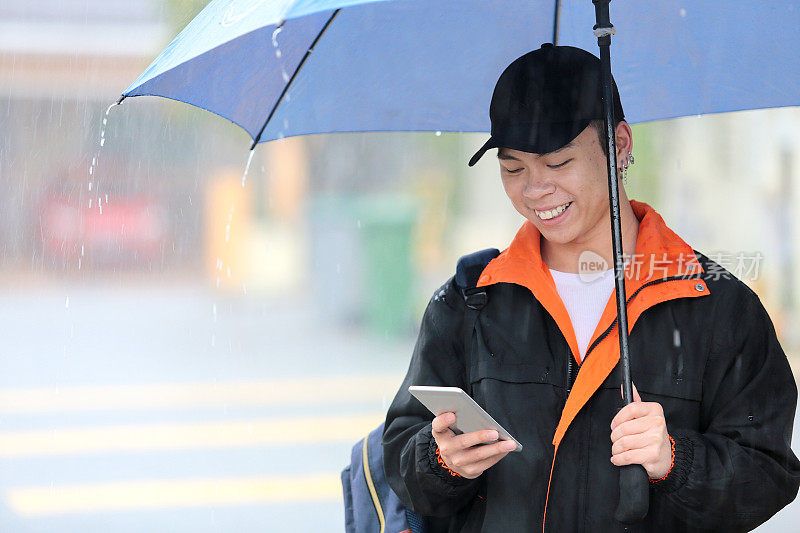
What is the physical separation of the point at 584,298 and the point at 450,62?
76 centimetres

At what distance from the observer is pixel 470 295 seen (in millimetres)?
1825

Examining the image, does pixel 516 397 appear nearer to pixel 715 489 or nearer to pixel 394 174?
pixel 715 489

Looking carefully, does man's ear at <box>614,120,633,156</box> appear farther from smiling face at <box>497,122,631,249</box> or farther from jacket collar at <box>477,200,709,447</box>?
jacket collar at <box>477,200,709,447</box>

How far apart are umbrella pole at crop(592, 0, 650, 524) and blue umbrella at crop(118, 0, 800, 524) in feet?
1.35

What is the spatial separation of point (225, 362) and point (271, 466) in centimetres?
354

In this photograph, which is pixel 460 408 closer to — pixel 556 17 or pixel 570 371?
pixel 570 371

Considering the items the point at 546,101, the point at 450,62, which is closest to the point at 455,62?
the point at 450,62

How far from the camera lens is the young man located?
1.62 metres

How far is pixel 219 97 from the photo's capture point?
2.09 metres

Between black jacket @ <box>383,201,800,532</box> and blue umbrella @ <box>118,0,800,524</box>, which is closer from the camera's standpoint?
black jacket @ <box>383,201,800,532</box>

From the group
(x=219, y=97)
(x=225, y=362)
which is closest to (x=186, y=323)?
(x=225, y=362)

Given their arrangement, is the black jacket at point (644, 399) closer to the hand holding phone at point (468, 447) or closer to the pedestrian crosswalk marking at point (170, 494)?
the hand holding phone at point (468, 447)

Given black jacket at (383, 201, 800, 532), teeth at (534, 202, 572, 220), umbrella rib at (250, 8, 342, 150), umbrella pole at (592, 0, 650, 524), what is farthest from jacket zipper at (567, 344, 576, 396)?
umbrella rib at (250, 8, 342, 150)

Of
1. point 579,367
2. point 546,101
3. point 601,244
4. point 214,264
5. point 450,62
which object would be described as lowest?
point 214,264
